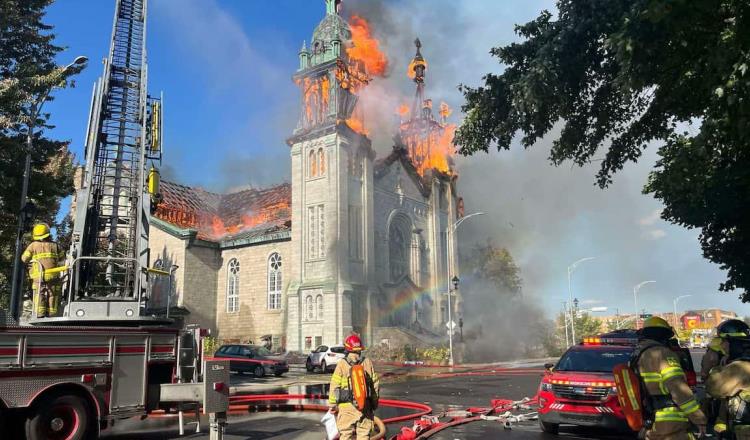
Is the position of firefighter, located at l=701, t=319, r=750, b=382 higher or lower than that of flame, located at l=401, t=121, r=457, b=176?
lower

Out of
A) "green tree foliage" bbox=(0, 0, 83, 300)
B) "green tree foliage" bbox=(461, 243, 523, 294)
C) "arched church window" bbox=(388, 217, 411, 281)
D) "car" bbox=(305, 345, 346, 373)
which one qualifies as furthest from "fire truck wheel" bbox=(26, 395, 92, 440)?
"green tree foliage" bbox=(461, 243, 523, 294)

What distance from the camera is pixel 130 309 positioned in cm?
1013

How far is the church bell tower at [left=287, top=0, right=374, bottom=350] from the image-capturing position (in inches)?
1494

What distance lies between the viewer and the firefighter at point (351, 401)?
6.28m

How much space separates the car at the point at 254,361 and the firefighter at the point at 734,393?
22076 millimetres

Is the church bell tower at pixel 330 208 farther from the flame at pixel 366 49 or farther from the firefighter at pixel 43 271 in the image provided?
the firefighter at pixel 43 271

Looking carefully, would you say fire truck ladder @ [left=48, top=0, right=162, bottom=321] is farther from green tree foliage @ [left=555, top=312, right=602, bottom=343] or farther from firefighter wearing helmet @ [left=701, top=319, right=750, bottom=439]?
green tree foliage @ [left=555, top=312, right=602, bottom=343]

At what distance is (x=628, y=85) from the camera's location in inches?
320

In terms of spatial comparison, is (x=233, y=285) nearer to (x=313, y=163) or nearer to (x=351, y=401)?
(x=313, y=163)

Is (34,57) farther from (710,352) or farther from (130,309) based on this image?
(710,352)

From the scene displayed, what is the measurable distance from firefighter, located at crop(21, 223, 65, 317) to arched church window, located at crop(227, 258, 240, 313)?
34266 millimetres

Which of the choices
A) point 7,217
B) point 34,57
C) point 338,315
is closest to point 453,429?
point 7,217

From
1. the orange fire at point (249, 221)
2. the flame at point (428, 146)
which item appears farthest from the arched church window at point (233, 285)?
the flame at point (428, 146)

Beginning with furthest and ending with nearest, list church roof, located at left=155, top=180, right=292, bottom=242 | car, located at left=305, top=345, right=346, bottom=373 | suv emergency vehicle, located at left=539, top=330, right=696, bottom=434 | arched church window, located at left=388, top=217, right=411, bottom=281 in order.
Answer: church roof, located at left=155, top=180, right=292, bottom=242 → arched church window, located at left=388, top=217, right=411, bottom=281 → car, located at left=305, top=345, right=346, bottom=373 → suv emergency vehicle, located at left=539, top=330, right=696, bottom=434
